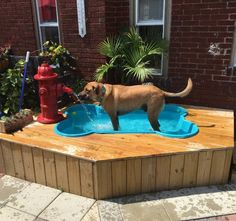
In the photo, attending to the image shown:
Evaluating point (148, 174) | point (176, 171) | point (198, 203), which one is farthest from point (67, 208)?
point (198, 203)

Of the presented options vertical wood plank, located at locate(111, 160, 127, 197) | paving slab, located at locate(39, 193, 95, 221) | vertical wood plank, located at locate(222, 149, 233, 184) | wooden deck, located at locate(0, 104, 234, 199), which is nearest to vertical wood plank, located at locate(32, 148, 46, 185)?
wooden deck, located at locate(0, 104, 234, 199)

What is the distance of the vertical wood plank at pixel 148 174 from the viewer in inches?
108

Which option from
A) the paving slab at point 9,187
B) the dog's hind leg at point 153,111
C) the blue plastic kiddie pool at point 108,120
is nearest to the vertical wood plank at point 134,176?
the dog's hind leg at point 153,111

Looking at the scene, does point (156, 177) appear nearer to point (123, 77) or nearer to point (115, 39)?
point (123, 77)

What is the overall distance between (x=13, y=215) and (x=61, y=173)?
2.01ft

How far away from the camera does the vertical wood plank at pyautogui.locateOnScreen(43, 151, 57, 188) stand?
289 cm

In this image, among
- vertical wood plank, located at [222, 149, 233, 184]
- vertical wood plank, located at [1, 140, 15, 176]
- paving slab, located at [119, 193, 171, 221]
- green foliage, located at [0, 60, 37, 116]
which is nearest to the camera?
paving slab, located at [119, 193, 171, 221]

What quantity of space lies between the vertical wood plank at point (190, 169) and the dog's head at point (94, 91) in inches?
49.3

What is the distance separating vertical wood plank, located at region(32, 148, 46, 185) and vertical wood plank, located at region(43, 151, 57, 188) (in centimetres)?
5

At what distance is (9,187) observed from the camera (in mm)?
3027

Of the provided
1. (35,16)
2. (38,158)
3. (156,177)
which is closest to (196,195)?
(156,177)

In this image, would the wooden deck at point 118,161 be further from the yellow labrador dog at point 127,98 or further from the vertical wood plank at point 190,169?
the yellow labrador dog at point 127,98

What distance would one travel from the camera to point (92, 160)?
2.65 m

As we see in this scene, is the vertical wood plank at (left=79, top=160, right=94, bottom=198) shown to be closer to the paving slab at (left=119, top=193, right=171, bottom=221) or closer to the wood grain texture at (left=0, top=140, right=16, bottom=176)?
the paving slab at (left=119, top=193, right=171, bottom=221)
